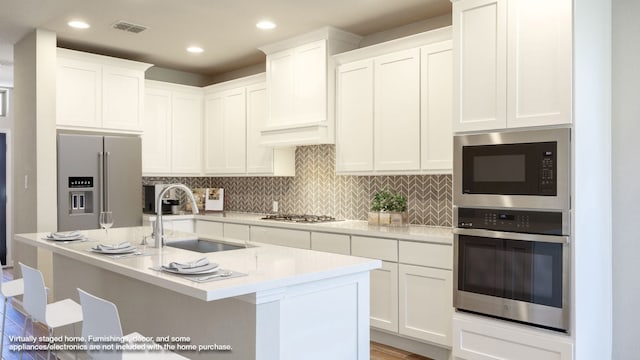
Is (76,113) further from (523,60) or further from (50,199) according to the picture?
(523,60)

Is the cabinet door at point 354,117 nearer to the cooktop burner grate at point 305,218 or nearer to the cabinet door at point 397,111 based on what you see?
the cabinet door at point 397,111

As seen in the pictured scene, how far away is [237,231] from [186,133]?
1583 millimetres

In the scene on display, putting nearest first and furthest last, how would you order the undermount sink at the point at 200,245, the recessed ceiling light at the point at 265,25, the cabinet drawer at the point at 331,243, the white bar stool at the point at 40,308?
the white bar stool at the point at 40,308
the undermount sink at the point at 200,245
the cabinet drawer at the point at 331,243
the recessed ceiling light at the point at 265,25

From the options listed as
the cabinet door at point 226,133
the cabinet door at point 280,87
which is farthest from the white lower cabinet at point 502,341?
the cabinet door at point 226,133

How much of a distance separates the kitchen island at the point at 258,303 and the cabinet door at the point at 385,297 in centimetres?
121

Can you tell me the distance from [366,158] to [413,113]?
1.88 feet

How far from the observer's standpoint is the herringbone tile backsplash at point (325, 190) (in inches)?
159

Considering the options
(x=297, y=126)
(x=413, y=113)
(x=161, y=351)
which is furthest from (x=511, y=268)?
(x=297, y=126)

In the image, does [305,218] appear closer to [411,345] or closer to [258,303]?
[411,345]

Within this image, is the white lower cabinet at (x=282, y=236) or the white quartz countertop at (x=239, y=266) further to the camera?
the white lower cabinet at (x=282, y=236)

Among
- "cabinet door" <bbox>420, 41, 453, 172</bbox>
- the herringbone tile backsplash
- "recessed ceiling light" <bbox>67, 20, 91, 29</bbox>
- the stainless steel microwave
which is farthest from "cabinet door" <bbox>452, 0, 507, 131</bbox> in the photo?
"recessed ceiling light" <bbox>67, 20, 91, 29</bbox>

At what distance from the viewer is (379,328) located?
3740 millimetres

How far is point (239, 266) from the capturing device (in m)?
2.17

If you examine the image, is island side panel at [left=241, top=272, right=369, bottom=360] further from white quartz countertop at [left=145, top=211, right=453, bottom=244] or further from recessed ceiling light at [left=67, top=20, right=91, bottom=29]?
recessed ceiling light at [left=67, top=20, right=91, bottom=29]
